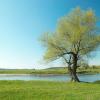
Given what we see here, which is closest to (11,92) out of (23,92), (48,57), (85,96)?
(23,92)

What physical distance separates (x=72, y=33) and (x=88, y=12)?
4405mm

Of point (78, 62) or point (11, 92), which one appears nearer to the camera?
point (11, 92)

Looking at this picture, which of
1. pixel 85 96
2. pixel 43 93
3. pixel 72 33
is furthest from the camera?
pixel 72 33

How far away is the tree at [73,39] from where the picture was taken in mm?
42688

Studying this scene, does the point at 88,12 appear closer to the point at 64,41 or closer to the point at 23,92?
the point at 64,41

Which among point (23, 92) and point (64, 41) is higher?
point (64, 41)

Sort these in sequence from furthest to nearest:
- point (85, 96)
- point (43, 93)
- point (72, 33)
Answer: point (72, 33) < point (43, 93) < point (85, 96)

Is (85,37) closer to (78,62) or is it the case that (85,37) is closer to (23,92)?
(78,62)

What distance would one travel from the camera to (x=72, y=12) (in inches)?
1714

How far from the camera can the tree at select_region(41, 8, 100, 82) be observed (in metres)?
42.7

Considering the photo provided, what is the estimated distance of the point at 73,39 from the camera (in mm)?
42312

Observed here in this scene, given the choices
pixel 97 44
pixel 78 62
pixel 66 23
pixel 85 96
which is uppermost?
pixel 66 23

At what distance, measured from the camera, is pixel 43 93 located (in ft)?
76.8

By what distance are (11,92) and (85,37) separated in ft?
72.0
